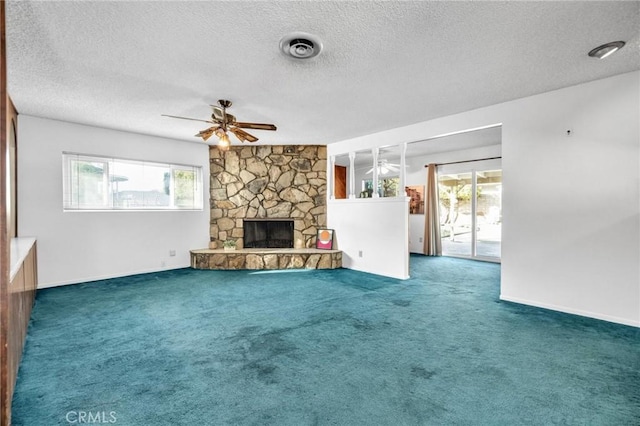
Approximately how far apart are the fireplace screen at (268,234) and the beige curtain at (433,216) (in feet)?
11.9

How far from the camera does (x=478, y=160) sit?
22.4 feet

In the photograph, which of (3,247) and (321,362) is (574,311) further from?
(3,247)

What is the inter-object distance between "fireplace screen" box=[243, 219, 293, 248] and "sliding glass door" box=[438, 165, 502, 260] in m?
4.06

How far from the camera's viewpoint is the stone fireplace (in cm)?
630

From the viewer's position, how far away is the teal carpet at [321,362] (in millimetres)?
1723

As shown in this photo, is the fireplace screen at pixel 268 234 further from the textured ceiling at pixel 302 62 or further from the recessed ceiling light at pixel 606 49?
the recessed ceiling light at pixel 606 49

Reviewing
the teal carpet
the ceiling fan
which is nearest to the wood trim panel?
the teal carpet

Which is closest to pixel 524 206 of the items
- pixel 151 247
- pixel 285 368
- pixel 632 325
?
pixel 632 325

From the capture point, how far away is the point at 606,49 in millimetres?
2527
